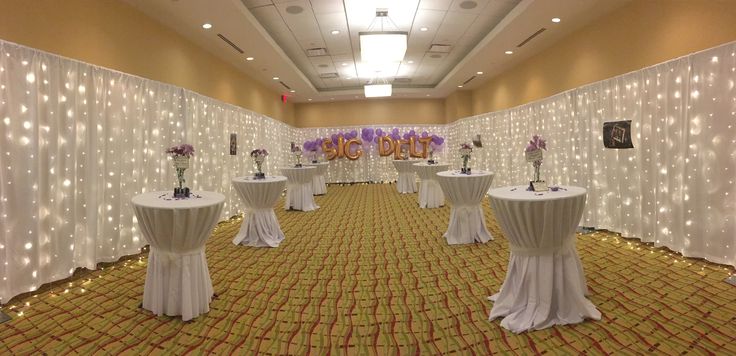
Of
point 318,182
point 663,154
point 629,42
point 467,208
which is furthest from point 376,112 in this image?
point 663,154

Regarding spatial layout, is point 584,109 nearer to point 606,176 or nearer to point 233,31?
point 606,176

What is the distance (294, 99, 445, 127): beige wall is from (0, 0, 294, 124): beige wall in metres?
7.15

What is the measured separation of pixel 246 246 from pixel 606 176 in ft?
16.9

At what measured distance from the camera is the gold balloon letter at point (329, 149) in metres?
13.9

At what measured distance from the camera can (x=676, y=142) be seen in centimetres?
409

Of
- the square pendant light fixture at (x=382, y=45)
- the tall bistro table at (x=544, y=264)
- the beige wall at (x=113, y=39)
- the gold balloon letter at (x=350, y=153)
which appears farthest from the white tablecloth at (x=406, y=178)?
the tall bistro table at (x=544, y=264)

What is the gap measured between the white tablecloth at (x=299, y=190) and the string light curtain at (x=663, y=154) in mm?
4796

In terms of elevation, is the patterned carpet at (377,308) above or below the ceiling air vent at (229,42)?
below

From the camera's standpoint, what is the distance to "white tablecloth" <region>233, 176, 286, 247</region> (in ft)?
16.2

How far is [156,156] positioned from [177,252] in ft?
9.66

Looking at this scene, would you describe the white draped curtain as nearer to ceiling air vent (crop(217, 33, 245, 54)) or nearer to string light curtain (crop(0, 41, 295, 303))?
string light curtain (crop(0, 41, 295, 303))

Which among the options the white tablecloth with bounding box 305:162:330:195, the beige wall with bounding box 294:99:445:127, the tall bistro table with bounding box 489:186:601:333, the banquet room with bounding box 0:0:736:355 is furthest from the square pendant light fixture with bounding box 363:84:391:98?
the tall bistro table with bounding box 489:186:601:333

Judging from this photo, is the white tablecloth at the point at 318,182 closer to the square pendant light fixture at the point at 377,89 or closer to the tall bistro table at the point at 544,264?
the square pendant light fixture at the point at 377,89

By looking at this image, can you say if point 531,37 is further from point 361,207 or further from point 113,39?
point 113,39
